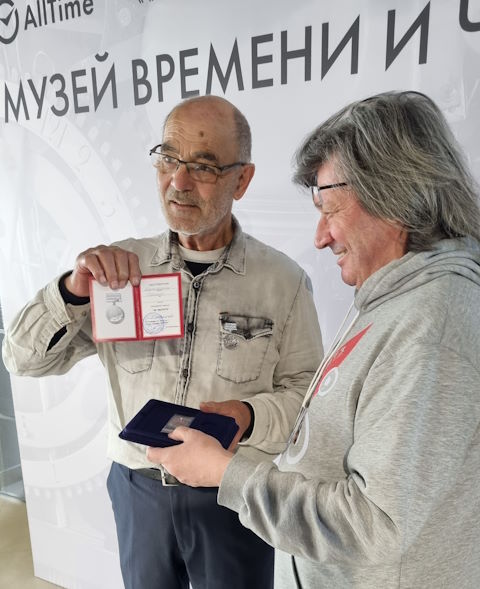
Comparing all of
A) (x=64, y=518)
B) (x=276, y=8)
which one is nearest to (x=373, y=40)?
(x=276, y=8)

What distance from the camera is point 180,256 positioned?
4.64 ft

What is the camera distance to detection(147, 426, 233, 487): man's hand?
0.86m

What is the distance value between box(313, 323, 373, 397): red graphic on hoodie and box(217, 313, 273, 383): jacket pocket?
398mm

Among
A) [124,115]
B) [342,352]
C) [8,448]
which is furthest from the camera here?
[8,448]

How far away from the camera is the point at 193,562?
1376mm

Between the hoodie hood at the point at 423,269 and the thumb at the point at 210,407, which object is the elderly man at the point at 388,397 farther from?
the thumb at the point at 210,407

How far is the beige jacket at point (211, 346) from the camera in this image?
4.32 feet

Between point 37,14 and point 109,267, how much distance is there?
1.45m

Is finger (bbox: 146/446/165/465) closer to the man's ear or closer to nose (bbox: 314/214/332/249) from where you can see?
nose (bbox: 314/214/332/249)

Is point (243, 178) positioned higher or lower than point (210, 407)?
higher

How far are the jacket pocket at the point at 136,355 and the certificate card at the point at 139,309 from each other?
16 centimetres

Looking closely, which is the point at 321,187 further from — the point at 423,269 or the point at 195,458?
the point at 195,458

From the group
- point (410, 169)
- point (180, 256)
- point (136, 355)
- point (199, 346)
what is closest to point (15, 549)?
point (136, 355)

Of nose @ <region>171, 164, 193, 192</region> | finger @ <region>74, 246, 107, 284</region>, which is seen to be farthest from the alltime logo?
finger @ <region>74, 246, 107, 284</region>
